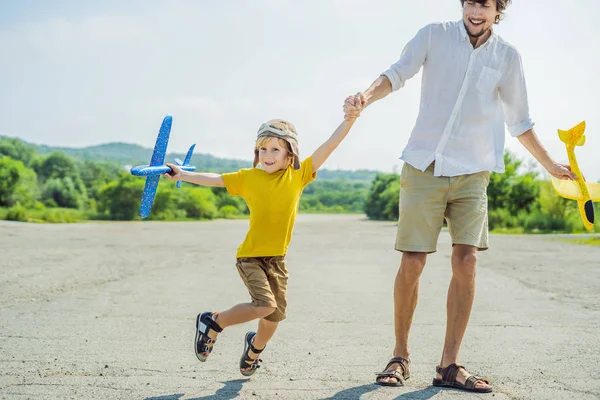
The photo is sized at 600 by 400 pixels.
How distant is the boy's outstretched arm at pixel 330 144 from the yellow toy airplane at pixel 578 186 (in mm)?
1344

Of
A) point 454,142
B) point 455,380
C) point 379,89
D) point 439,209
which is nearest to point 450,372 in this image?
point 455,380

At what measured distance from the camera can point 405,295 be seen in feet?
13.0

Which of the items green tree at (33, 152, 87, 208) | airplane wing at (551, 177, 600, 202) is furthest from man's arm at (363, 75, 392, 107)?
green tree at (33, 152, 87, 208)

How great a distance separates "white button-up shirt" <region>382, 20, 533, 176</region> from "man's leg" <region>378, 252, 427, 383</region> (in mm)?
523

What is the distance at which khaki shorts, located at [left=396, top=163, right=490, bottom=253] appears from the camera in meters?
3.91

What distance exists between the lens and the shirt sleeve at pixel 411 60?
3984 mm

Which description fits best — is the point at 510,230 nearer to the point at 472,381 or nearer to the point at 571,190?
the point at 571,190

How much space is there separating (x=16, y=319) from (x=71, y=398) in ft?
8.49

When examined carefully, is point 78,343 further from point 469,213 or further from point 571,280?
point 571,280

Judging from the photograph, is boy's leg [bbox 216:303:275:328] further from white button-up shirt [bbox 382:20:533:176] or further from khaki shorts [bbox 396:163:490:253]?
white button-up shirt [bbox 382:20:533:176]

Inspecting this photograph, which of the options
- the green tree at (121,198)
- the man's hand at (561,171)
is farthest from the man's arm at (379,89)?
the green tree at (121,198)

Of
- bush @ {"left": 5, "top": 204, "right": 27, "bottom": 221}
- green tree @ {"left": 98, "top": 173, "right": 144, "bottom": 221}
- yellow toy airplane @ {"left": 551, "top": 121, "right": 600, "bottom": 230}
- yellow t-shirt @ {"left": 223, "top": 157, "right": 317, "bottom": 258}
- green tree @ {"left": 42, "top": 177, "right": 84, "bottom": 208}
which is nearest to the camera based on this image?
yellow t-shirt @ {"left": 223, "top": 157, "right": 317, "bottom": 258}

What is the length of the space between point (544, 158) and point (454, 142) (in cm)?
64

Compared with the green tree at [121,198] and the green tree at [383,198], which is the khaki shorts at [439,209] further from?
the green tree at [383,198]
